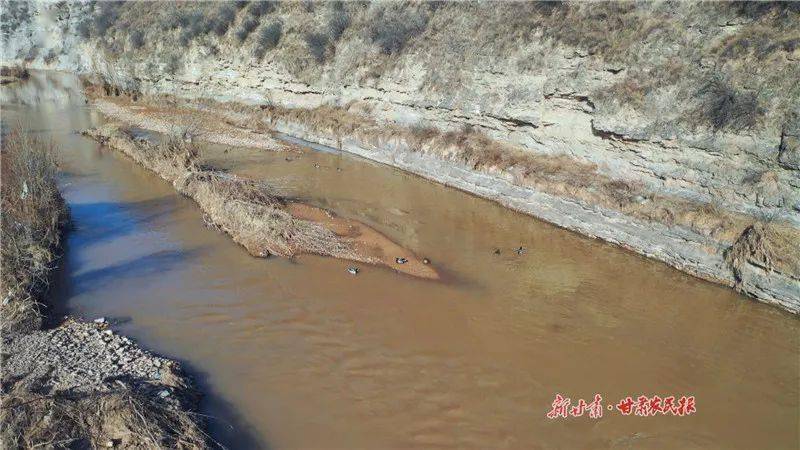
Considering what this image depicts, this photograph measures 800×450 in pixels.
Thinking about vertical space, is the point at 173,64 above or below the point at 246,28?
below

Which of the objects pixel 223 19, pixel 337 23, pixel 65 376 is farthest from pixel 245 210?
pixel 223 19

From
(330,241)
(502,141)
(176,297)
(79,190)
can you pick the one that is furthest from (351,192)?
(79,190)

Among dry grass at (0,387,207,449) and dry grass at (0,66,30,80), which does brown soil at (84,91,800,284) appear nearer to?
dry grass at (0,387,207,449)

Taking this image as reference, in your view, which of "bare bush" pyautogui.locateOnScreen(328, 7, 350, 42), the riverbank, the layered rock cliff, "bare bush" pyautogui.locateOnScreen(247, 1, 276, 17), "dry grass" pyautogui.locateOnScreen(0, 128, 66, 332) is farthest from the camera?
"bare bush" pyautogui.locateOnScreen(247, 1, 276, 17)

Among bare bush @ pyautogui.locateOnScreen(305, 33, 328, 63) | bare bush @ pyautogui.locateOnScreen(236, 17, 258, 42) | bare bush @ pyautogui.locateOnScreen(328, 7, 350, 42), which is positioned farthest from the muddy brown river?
bare bush @ pyautogui.locateOnScreen(236, 17, 258, 42)

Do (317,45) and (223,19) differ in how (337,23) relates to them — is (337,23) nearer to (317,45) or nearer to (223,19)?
(317,45)

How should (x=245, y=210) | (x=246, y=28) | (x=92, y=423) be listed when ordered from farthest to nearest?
(x=246, y=28) < (x=245, y=210) < (x=92, y=423)

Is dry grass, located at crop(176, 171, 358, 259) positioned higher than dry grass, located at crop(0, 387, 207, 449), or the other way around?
dry grass, located at crop(176, 171, 358, 259)
